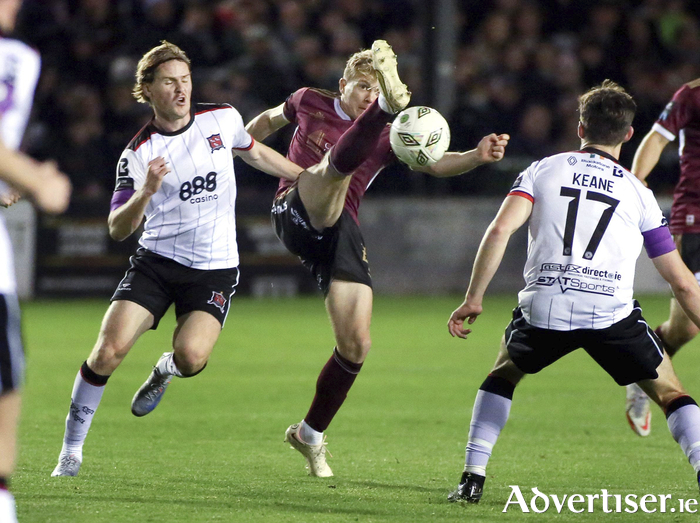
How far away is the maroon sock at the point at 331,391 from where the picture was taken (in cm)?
A: 545

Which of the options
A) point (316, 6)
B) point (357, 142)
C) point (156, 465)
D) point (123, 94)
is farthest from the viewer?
point (316, 6)

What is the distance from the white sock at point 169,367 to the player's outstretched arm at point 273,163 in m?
1.08

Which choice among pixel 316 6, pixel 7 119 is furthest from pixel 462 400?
pixel 316 6

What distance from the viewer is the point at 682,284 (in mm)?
4383

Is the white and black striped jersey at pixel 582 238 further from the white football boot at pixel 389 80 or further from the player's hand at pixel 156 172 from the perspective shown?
the player's hand at pixel 156 172

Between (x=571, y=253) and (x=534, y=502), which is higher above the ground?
(x=571, y=253)

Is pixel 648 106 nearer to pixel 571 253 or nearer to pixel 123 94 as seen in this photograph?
pixel 123 94

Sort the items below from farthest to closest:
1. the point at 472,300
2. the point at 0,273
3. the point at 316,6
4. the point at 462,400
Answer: the point at 316,6 → the point at 462,400 → the point at 472,300 → the point at 0,273

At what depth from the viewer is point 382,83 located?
15.6ft

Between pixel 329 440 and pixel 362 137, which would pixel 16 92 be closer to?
pixel 362 137

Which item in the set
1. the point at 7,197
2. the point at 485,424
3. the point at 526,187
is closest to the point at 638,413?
the point at 485,424

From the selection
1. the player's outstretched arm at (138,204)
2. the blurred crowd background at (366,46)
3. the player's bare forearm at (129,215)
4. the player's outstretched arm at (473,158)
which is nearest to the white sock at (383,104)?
the player's outstretched arm at (473,158)

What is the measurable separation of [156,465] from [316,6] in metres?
12.1
